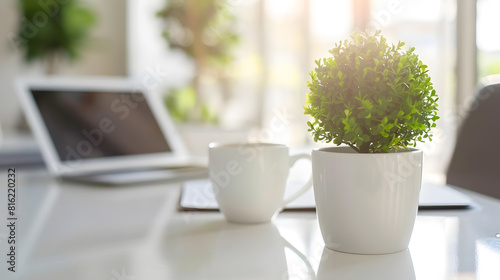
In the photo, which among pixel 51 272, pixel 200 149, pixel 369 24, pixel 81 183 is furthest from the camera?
pixel 369 24

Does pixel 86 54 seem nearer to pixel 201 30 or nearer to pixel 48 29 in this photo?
pixel 48 29

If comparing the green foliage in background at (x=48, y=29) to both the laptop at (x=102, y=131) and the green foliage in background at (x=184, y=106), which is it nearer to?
the green foliage in background at (x=184, y=106)

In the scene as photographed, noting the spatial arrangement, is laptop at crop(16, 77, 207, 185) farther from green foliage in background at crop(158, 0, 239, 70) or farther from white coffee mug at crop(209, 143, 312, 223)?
green foliage in background at crop(158, 0, 239, 70)

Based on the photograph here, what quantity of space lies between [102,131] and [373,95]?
85 cm

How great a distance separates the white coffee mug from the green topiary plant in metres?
0.15

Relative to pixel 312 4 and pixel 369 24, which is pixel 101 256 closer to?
pixel 369 24

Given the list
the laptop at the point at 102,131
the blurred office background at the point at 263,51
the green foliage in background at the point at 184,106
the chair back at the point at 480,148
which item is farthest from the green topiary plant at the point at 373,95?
the green foliage in background at the point at 184,106

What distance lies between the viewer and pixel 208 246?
1.93 ft

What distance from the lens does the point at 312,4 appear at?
4324 mm

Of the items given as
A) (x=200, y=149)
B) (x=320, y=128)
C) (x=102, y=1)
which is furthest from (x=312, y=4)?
(x=320, y=128)

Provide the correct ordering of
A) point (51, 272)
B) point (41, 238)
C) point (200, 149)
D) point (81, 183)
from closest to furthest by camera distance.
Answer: point (51, 272) < point (41, 238) < point (81, 183) < point (200, 149)

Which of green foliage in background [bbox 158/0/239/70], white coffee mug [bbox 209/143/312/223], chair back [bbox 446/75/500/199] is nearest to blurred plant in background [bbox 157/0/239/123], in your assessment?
green foliage in background [bbox 158/0/239/70]

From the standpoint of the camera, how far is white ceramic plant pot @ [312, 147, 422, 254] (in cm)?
53

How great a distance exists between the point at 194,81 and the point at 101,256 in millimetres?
3483
